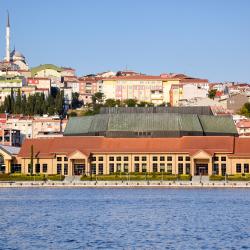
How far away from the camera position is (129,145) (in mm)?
135375

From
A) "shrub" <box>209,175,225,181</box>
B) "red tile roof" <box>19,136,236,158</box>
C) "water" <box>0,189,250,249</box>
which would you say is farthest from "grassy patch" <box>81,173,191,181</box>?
"water" <box>0,189,250,249</box>

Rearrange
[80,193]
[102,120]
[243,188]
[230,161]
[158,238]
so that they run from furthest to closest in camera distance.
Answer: [102,120], [230,161], [243,188], [80,193], [158,238]

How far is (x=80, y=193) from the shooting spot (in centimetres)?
9931

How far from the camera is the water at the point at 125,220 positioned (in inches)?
2138

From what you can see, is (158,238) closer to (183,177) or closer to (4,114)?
(183,177)

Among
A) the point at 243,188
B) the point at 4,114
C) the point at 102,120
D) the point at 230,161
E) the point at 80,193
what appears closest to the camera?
the point at 80,193

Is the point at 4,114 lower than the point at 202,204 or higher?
higher

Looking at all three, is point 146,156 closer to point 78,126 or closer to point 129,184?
point 129,184

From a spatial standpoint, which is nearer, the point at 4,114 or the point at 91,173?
the point at 91,173

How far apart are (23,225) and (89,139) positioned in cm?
7577

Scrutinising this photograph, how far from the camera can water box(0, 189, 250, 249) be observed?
178 feet

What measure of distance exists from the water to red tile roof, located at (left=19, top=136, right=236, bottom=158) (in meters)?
33.0

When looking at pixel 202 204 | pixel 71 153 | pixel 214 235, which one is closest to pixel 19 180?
pixel 71 153

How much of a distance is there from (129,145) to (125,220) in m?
69.0
